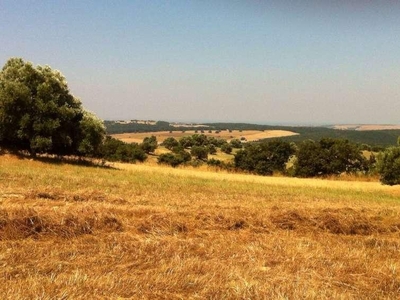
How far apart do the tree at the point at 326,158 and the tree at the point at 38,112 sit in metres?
38.6

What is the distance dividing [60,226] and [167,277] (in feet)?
12.1

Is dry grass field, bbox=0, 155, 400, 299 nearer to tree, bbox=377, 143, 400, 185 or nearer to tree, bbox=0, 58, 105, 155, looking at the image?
tree, bbox=377, 143, 400, 185

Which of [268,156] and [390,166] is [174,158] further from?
[390,166]

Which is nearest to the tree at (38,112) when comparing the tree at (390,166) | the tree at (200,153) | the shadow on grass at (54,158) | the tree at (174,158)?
the shadow on grass at (54,158)

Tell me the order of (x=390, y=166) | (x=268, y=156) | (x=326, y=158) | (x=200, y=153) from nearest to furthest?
(x=390, y=166), (x=326, y=158), (x=268, y=156), (x=200, y=153)

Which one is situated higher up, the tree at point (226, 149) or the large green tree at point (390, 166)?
the large green tree at point (390, 166)

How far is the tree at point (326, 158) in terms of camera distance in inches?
2400

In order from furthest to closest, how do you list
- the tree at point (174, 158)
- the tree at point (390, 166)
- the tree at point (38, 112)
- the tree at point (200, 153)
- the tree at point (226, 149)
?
the tree at point (226, 149) < the tree at point (200, 153) < the tree at point (174, 158) < the tree at point (38, 112) < the tree at point (390, 166)

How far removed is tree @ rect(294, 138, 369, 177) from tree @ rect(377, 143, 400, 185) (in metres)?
28.9

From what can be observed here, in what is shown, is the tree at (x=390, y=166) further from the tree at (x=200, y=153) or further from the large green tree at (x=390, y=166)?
the tree at (x=200, y=153)

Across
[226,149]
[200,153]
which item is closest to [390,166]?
[200,153]

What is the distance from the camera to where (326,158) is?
202ft

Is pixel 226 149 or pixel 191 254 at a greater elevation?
pixel 191 254

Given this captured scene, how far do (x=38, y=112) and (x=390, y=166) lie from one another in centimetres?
2869
